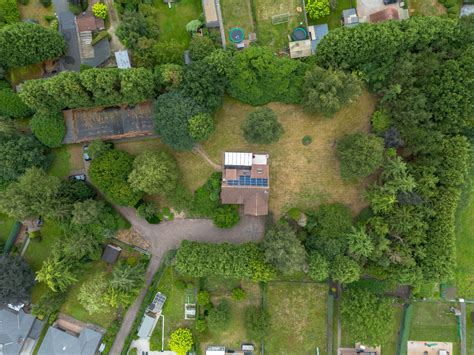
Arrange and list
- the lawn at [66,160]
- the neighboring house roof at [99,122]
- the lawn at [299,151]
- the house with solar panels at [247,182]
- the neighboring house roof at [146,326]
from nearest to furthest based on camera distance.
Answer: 1. the house with solar panels at [247,182]
2. the neighboring house roof at [99,122]
3. the lawn at [299,151]
4. the neighboring house roof at [146,326]
5. the lawn at [66,160]

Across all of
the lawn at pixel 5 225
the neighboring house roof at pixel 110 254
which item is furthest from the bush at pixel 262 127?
the lawn at pixel 5 225

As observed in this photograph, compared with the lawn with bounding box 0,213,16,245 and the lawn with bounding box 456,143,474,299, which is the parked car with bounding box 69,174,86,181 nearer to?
the lawn with bounding box 0,213,16,245

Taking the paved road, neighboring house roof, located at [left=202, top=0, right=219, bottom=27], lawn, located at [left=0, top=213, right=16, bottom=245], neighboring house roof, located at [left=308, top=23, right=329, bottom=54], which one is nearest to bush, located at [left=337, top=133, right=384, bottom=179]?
neighboring house roof, located at [left=308, top=23, right=329, bottom=54]

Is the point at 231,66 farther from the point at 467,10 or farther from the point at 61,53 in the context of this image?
the point at 467,10

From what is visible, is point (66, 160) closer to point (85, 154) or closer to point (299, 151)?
point (85, 154)

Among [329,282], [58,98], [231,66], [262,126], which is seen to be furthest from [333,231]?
[58,98]

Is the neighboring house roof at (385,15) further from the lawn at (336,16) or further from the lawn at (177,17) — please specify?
the lawn at (177,17)

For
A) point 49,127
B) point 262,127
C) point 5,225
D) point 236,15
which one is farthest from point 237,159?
point 5,225
